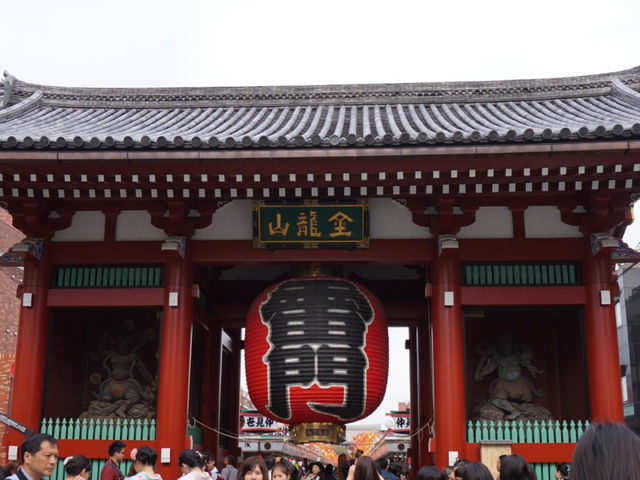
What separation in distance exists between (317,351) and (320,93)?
6.29m

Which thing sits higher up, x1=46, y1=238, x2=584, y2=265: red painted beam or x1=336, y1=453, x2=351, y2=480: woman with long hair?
x1=46, y1=238, x2=584, y2=265: red painted beam

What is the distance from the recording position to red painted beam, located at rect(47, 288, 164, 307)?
383 inches

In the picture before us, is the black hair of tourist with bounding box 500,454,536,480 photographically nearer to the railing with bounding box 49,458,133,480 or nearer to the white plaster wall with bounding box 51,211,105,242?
the railing with bounding box 49,458,133,480

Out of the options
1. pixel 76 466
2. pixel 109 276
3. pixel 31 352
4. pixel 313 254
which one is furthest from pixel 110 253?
pixel 76 466

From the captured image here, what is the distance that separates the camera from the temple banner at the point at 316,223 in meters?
9.63

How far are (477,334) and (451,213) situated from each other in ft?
9.98

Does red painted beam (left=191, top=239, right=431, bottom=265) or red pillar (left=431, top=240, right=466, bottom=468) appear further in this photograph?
red painted beam (left=191, top=239, right=431, bottom=265)

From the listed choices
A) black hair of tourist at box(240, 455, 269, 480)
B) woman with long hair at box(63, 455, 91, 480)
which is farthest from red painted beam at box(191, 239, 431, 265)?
black hair of tourist at box(240, 455, 269, 480)

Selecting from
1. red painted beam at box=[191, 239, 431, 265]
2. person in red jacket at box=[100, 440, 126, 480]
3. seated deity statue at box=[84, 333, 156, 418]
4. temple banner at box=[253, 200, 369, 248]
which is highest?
temple banner at box=[253, 200, 369, 248]

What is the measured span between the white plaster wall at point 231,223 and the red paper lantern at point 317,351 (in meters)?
0.95

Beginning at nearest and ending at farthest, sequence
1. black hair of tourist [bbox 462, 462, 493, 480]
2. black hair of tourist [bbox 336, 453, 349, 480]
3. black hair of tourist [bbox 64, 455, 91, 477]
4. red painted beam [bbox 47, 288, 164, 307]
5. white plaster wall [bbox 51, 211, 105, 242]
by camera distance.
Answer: black hair of tourist [bbox 462, 462, 493, 480], black hair of tourist [bbox 64, 455, 91, 477], black hair of tourist [bbox 336, 453, 349, 480], red painted beam [bbox 47, 288, 164, 307], white plaster wall [bbox 51, 211, 105, 242]

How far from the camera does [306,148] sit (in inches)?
330

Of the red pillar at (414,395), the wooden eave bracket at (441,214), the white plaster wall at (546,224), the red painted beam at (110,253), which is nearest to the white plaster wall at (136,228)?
the red painted beam at (110,253)

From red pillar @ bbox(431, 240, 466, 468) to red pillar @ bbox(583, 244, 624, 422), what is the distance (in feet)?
5.54
